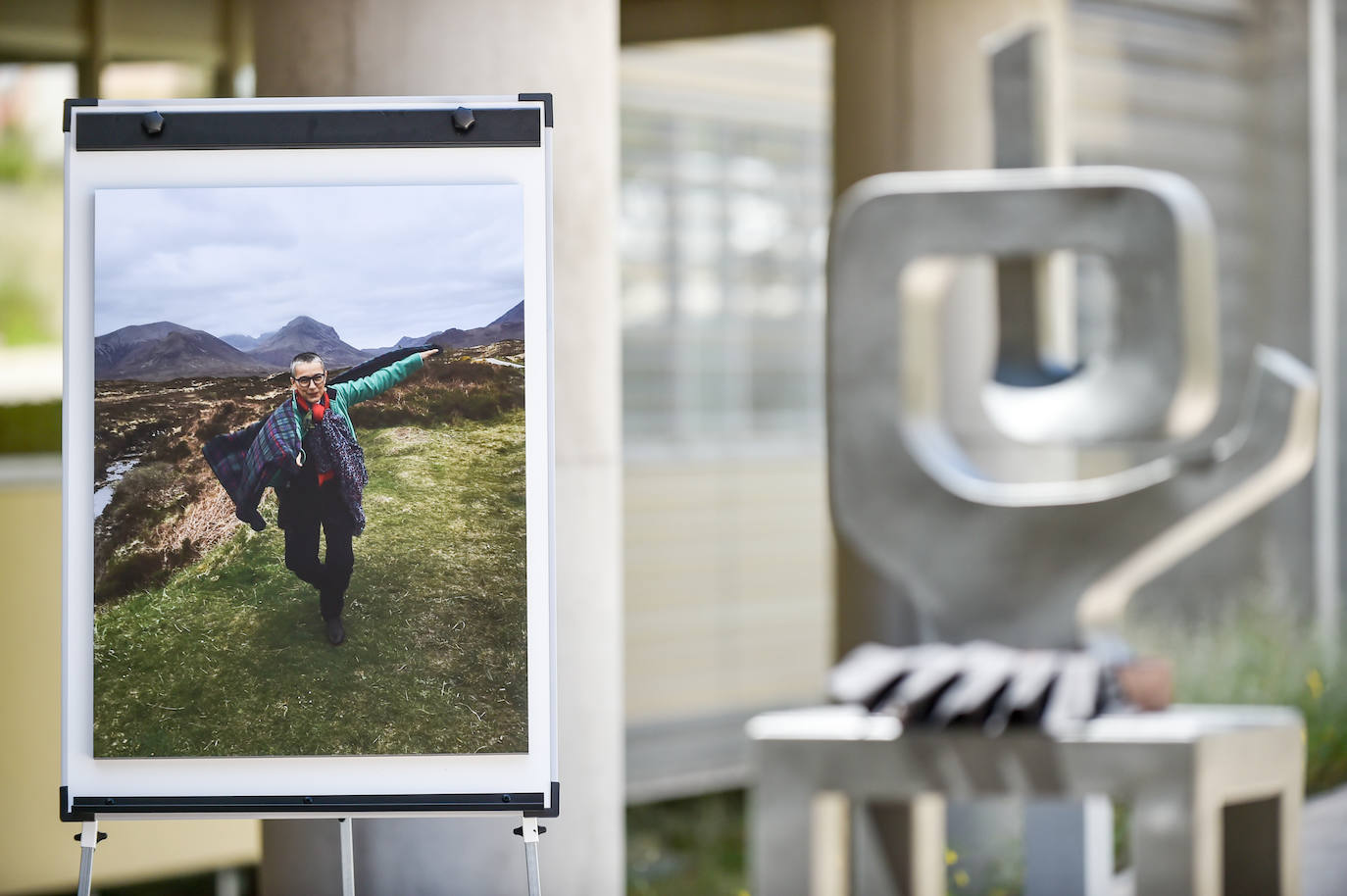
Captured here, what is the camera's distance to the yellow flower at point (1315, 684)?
6359mm

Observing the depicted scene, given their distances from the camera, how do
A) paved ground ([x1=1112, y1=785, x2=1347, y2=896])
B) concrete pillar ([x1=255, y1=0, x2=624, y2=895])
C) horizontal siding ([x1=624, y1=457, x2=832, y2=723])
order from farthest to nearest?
horizontal siding ([x1=624, y1=457, x2=832, y2=723]) → paved ground ([x1=1112, y1=785, x2=1347, y2=896]) → concrete pillar ([x1=255, y1=0, x2=624, y2=895])

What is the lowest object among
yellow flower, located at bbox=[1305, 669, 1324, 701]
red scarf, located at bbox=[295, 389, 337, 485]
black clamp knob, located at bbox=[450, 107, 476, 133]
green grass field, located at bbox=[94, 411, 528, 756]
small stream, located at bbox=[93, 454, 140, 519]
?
yellow flower, located at bbox=[1305, 669, 1324, 701]

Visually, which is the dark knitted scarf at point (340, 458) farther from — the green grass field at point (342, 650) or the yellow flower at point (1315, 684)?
the yellow flower at point (1315, 684)

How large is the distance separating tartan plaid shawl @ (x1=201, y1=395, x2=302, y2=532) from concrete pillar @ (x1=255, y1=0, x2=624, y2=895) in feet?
2.94

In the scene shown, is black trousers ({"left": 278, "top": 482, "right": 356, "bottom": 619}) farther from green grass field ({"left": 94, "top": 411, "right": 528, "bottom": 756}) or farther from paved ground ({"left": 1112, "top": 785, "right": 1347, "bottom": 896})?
paved ground ({"left": 1112, "top": 785, "right": 1347, "bottom": 896})

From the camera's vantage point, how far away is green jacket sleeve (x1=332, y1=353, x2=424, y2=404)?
8.42 feet

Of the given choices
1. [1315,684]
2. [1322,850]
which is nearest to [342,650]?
[1322,850]

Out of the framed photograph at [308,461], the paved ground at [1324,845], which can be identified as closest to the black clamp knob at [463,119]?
the framed photograph at [308,461]

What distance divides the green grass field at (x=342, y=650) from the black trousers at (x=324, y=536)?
Answer: 0.02 m

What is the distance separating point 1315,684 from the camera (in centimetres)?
638

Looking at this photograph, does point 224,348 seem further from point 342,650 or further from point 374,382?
point 342,650

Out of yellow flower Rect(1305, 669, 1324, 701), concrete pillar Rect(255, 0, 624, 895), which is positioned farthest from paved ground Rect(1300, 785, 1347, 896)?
concrete pillar Rect(255, 0, 624, 895)

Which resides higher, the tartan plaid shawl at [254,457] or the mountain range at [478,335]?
the mountain range at [478,335]

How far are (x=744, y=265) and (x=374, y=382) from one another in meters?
5.92
